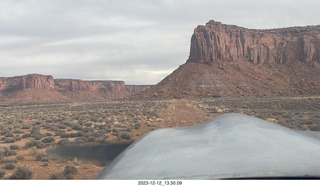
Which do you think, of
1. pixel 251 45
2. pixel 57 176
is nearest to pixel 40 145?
pixel 57 176

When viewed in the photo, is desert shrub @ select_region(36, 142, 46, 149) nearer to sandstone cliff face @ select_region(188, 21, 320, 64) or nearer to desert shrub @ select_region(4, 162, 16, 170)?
desert shrub @ select_region(4, 162, 16, 170)

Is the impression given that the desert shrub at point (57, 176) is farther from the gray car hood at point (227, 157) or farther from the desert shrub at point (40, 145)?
the desert shrub at point (40, 145)

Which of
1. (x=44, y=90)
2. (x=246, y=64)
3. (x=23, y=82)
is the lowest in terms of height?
(x=44, y=90)

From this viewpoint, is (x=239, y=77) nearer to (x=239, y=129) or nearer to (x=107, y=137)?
(x=107, y=137)

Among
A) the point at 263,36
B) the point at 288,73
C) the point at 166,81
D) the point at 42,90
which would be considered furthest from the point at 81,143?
the point at 42,90

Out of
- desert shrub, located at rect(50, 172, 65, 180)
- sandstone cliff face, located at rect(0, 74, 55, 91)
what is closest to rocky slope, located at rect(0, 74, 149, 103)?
sandstone cliff face, located at rect(0, 74, 55, 91)

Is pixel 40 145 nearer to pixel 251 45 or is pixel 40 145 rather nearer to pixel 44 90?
pixel 251 45

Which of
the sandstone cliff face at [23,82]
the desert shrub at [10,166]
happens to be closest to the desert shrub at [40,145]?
the desert shrub at [10,166]
